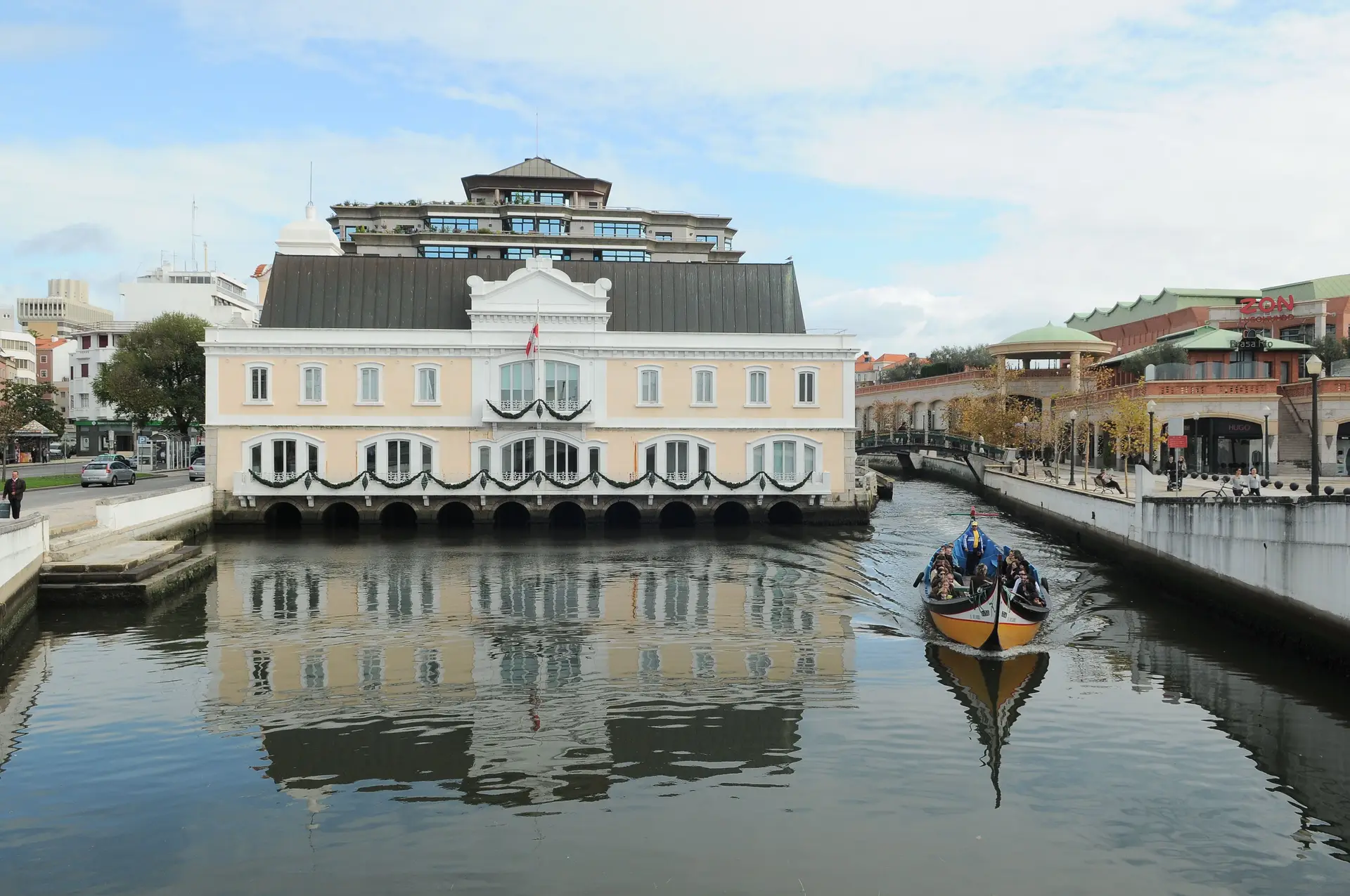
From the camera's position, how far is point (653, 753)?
1788 centimetres

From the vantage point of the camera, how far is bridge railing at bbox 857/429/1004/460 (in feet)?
252

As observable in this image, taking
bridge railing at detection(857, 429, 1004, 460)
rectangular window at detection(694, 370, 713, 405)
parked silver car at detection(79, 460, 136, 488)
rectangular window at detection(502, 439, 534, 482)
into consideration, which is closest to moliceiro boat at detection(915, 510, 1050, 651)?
rectangular window at detection(694, 370, 713, 405)

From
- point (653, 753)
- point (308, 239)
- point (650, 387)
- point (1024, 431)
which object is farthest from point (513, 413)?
point (1024, 431)

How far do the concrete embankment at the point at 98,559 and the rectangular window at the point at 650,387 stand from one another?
72.3 feet

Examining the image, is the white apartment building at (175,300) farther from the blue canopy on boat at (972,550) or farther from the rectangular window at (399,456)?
the blue canopy on boat at (972,550)

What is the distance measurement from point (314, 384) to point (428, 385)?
5.43 metres

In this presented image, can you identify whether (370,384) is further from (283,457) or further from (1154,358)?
(1154,358)

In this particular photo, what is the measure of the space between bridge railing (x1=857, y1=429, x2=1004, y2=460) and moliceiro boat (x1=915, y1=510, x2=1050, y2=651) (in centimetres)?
4827

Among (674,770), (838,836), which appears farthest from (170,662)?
(838,836)

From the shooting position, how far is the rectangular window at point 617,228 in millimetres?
98250

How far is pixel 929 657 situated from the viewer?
25359 mm

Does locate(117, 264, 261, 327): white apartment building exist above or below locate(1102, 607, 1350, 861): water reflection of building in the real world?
above

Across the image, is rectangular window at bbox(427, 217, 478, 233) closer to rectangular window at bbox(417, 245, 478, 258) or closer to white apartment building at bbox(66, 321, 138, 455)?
rectangular window at bbox(417, 245, 478, 258)

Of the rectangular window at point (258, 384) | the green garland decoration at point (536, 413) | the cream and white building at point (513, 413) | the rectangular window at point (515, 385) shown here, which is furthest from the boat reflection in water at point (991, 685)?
the rectangular window at point (258, 384)
